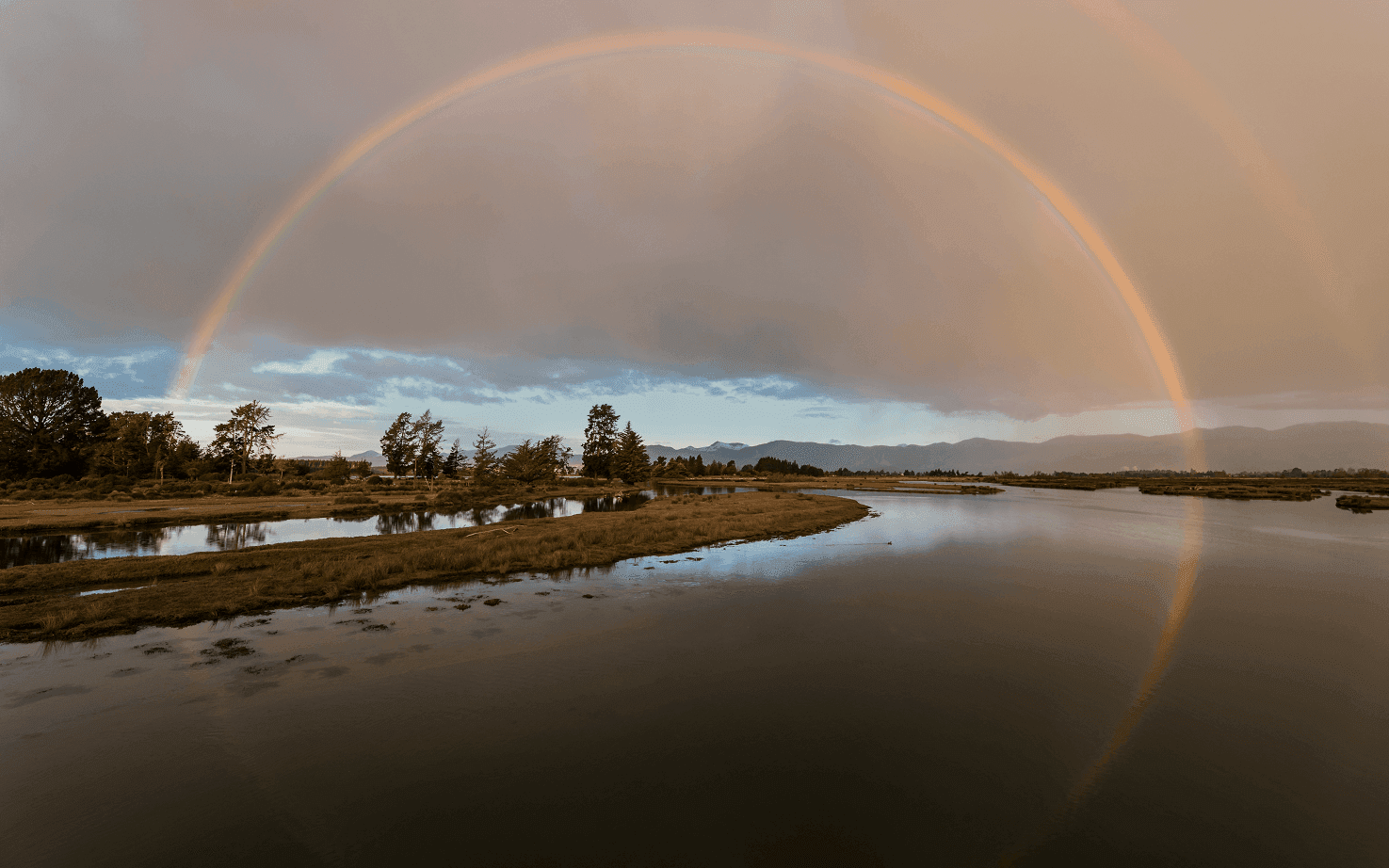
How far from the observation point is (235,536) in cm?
3494

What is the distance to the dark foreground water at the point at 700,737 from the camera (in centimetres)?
793

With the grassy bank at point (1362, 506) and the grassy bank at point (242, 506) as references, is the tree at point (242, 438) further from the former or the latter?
the grassy bank at point (1362, 506)

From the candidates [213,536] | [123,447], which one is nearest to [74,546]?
[213,536]

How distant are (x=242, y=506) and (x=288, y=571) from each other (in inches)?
1586

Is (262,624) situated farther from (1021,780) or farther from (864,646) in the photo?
(1021,780)

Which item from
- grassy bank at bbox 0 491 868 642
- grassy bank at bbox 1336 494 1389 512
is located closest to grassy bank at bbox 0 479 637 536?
grassy bank at bbox 0 491 868 642

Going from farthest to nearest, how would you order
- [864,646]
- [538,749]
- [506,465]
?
[506,465] → [864,646] → [538,749]

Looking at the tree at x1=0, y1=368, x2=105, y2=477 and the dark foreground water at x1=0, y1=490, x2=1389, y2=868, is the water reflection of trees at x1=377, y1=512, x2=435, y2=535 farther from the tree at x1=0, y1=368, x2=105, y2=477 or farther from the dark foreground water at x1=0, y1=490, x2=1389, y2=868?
the tree at x1=0, y1=368, x2=105, y2=477

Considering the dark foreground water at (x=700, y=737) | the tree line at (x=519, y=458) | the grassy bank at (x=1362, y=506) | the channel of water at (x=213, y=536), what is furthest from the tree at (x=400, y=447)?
the grassy bank at (x=1362, y=506)

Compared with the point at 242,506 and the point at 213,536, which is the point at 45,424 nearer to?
the point at 242,506

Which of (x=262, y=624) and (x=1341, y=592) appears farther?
(x=1341, y=592)

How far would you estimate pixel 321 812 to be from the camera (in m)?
8.34

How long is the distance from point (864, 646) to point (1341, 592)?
27.1m

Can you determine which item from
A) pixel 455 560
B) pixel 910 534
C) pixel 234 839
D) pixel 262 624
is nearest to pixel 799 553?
pixel 910 534
